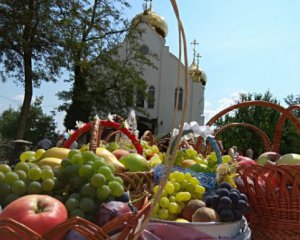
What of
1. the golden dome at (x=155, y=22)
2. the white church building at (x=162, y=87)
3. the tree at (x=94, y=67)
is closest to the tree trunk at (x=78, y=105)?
the tree at (x=94, y=67)

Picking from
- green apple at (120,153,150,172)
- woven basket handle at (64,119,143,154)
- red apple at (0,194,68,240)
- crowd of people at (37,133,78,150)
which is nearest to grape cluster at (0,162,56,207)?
red apple at (0,194,68,240)

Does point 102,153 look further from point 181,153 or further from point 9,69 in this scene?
point 9,69

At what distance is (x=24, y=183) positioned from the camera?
1062 mm

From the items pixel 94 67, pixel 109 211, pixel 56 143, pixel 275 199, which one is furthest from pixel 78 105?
pixel 109 211

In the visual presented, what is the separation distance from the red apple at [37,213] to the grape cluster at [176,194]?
0.44 meters

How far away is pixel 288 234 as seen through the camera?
164 centimetres

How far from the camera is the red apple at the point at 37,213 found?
85cm

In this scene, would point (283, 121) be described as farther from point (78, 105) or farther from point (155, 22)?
point (155, 22)

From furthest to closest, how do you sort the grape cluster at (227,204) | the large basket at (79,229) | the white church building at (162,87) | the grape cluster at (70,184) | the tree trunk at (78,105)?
the white church building at (162,87) < the tree trunk at (78,105) < the grape cluster at (227,204) < the grape cluster at (70,184) < the large basket at (79,229)

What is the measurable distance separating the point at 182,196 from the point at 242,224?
222 millimetres

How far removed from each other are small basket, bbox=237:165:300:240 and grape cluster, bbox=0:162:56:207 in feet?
2.99

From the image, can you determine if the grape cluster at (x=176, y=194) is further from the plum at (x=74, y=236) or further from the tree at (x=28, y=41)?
the tree at (x=28, y=41)

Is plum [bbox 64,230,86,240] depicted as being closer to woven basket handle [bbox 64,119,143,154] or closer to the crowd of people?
woven basket handle [bbox 64,119,143,154]

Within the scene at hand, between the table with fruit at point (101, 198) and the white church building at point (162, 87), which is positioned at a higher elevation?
the white church building at point (162, 87)
